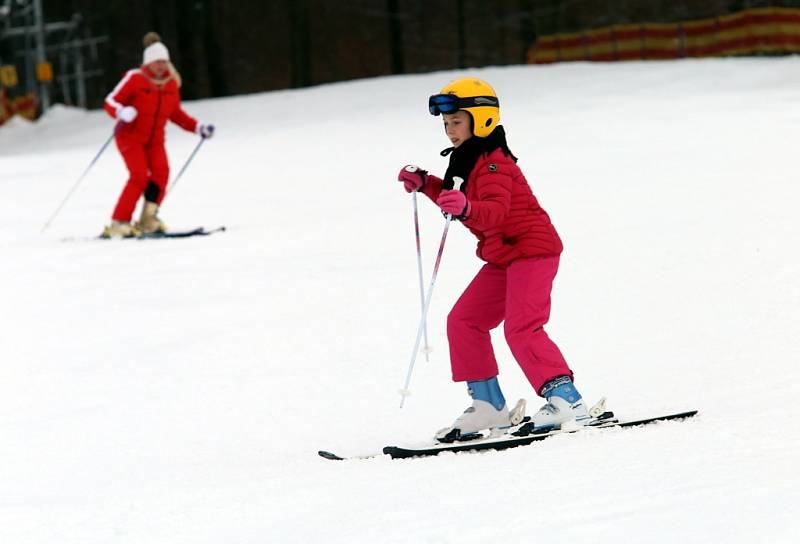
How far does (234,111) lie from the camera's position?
2369cm

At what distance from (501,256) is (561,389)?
559 mm

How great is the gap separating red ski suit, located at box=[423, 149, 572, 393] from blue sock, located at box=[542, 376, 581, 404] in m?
0.02

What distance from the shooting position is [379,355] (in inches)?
289

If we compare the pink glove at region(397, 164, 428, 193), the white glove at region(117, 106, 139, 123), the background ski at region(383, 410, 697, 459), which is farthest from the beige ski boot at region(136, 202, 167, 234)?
the background ski at region(383, 410, 697, 459)

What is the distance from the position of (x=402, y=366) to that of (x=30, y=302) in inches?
128

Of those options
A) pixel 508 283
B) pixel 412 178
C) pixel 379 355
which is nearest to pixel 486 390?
pixel 508 283

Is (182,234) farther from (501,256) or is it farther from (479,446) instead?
(479,446)

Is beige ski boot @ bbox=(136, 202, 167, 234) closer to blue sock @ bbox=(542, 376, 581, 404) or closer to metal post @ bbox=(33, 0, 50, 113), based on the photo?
blue sock @ bbox=(542, 376, 581, 404)

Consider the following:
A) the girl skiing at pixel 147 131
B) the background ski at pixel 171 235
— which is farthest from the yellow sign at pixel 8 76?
the background ski at pixel 171 235

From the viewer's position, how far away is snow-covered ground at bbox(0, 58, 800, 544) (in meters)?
4.50

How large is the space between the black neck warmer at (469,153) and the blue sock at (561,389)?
2.65 ft

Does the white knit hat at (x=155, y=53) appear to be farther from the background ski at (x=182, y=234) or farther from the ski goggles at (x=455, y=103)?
the ski goggles at (x=455, y=103)

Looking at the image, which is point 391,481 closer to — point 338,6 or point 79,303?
point 79,303

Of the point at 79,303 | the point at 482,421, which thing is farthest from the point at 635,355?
the point at 79,303
